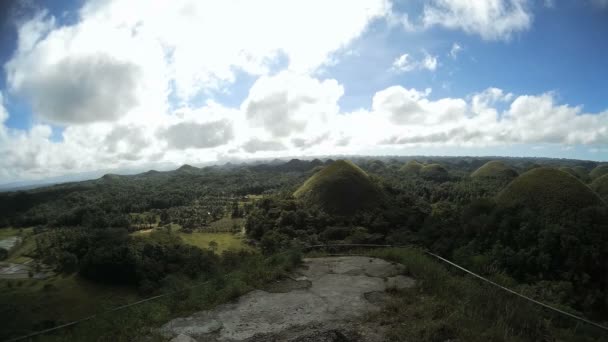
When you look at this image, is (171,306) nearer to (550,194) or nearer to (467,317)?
(467,317)

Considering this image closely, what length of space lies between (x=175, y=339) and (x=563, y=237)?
17.2 meters

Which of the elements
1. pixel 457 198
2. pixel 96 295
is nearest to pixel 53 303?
pixel 96 295

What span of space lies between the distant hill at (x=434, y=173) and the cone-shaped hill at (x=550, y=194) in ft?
177

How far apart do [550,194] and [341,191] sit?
74.6 feet

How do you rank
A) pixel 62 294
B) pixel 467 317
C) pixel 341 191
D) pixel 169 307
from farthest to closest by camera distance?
pixel 341 191 → pixel 62 294 → pixel 169 307 → pixel 467 317

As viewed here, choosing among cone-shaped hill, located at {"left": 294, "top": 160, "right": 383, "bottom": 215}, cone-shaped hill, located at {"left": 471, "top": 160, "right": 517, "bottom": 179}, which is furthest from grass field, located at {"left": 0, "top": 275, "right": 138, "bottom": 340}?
cone-shaped hill, located at {"left": 471, "top": 160, "right": 517, "bottom": 179}

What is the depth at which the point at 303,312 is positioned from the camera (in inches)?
186

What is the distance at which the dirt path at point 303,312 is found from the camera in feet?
13.4

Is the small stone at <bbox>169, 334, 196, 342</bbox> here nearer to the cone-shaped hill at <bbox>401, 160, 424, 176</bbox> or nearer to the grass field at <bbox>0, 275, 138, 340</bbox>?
the grass field at <bbox>0, 275, 138, 340</bbox>

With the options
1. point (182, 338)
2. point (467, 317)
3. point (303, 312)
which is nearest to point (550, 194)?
point (467, 317)

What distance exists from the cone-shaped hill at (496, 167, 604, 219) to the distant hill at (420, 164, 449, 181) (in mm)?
53912

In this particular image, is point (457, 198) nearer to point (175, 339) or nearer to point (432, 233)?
point (432, 233)

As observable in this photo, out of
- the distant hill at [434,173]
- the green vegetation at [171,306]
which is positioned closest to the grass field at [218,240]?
the green vegetation at [171,306]

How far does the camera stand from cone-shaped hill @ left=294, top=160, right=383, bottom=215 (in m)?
42.8
